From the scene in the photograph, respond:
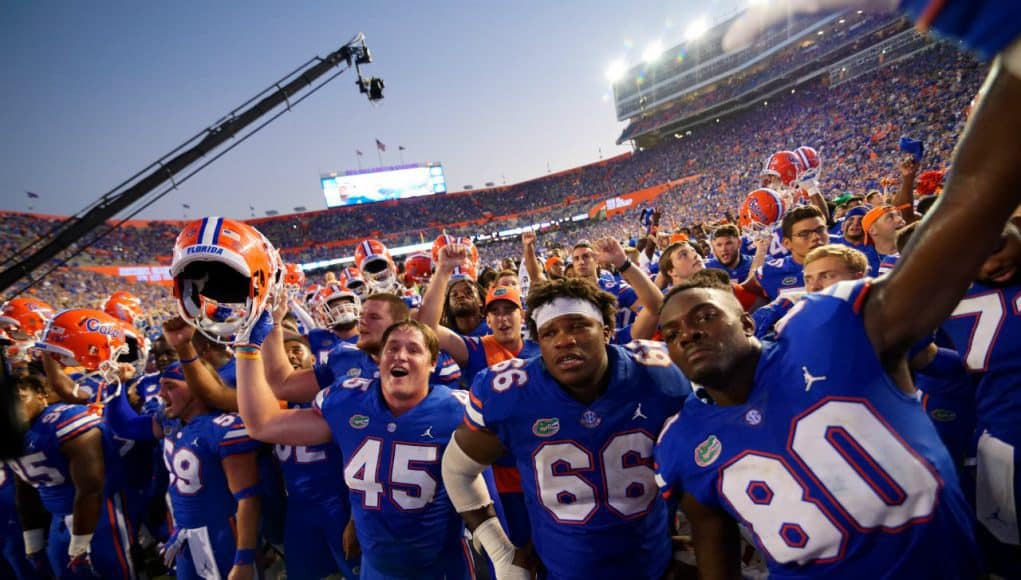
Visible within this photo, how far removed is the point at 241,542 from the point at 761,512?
9.68ft

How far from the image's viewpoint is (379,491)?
245 cm

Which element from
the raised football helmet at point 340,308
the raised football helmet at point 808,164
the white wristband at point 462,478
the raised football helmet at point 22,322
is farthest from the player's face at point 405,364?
the raised football helmet at point 808,164

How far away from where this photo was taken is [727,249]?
5.43 metres

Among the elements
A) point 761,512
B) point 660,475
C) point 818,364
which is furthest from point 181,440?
point 818,364

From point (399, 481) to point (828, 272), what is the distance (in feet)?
8.84

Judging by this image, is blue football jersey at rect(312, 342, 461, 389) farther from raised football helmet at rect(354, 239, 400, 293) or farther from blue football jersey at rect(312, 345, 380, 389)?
raised football helmet at rect(354, 239, 400, 293)

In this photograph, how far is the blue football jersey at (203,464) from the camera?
114 inches

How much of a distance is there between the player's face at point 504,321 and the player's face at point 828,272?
203 cm

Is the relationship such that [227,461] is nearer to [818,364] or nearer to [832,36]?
[818,364]

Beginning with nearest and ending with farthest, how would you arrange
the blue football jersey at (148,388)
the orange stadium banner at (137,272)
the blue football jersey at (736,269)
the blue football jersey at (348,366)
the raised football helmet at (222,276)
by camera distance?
the raised football helmet at (222,276), the blue football jersey at (348,366), the blue football jersey at (148,388), the blue football jersey at (736,269), the orange stadium banner at (137,272)

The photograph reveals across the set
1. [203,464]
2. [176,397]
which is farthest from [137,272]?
[203,464]

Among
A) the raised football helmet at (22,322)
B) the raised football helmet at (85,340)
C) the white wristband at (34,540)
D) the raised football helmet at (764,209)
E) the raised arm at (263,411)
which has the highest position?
the raised football helmet at (22,322)

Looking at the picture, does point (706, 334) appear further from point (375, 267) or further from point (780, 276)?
point (375, 267)

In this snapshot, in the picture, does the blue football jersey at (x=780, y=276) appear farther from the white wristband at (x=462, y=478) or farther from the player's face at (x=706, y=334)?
the white wristband at (x=462, y=478)
